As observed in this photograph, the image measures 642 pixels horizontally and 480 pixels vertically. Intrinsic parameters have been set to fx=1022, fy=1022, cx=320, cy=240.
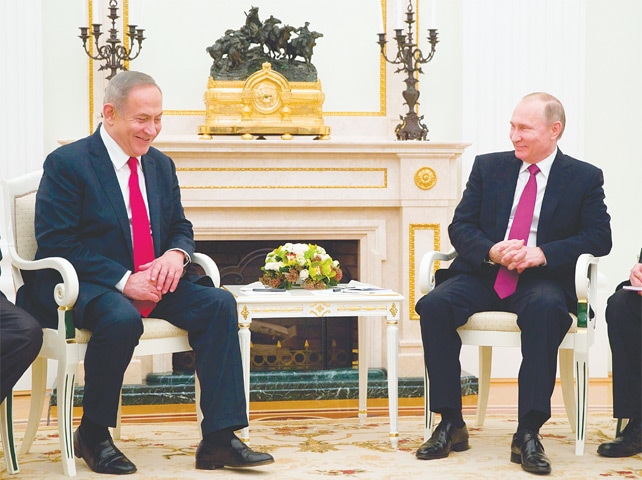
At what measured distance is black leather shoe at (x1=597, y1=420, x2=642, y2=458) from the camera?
3.77 m

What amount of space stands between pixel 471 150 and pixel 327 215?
895 millimetres

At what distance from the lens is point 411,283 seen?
5395 mm

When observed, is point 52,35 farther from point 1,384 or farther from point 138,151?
point 1,384

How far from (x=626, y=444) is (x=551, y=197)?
38.7 inches

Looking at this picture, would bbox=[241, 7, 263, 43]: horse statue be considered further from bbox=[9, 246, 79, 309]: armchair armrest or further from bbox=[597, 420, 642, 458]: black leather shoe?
bbox=[597, 420, 642, 458]: black leather shoe

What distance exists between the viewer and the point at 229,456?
3502mm

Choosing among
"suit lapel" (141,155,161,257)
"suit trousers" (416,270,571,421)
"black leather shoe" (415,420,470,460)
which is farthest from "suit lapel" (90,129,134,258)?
"black leather shoe" (415,420,470,460)

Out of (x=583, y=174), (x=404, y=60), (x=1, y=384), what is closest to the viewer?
(x=1, y=384)

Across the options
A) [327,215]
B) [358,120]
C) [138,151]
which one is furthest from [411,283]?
[138,151]

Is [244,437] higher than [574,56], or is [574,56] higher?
[574,56]

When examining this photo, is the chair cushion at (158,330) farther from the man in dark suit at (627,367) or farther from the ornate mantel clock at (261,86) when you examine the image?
the ornate mantel clock at (261,86)

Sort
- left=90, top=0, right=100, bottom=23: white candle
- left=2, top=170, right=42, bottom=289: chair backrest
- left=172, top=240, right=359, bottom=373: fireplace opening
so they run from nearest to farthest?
left=2, top=170, right=42, bottom=289: chair backrest < left=90, top=0, right=100, bottom=23: white candle < left=172, top=240, right=359, bottom=373: fireplace opening

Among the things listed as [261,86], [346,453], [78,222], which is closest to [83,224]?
[78,222]

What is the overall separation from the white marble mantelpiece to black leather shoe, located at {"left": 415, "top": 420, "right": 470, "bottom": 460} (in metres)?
1.54
